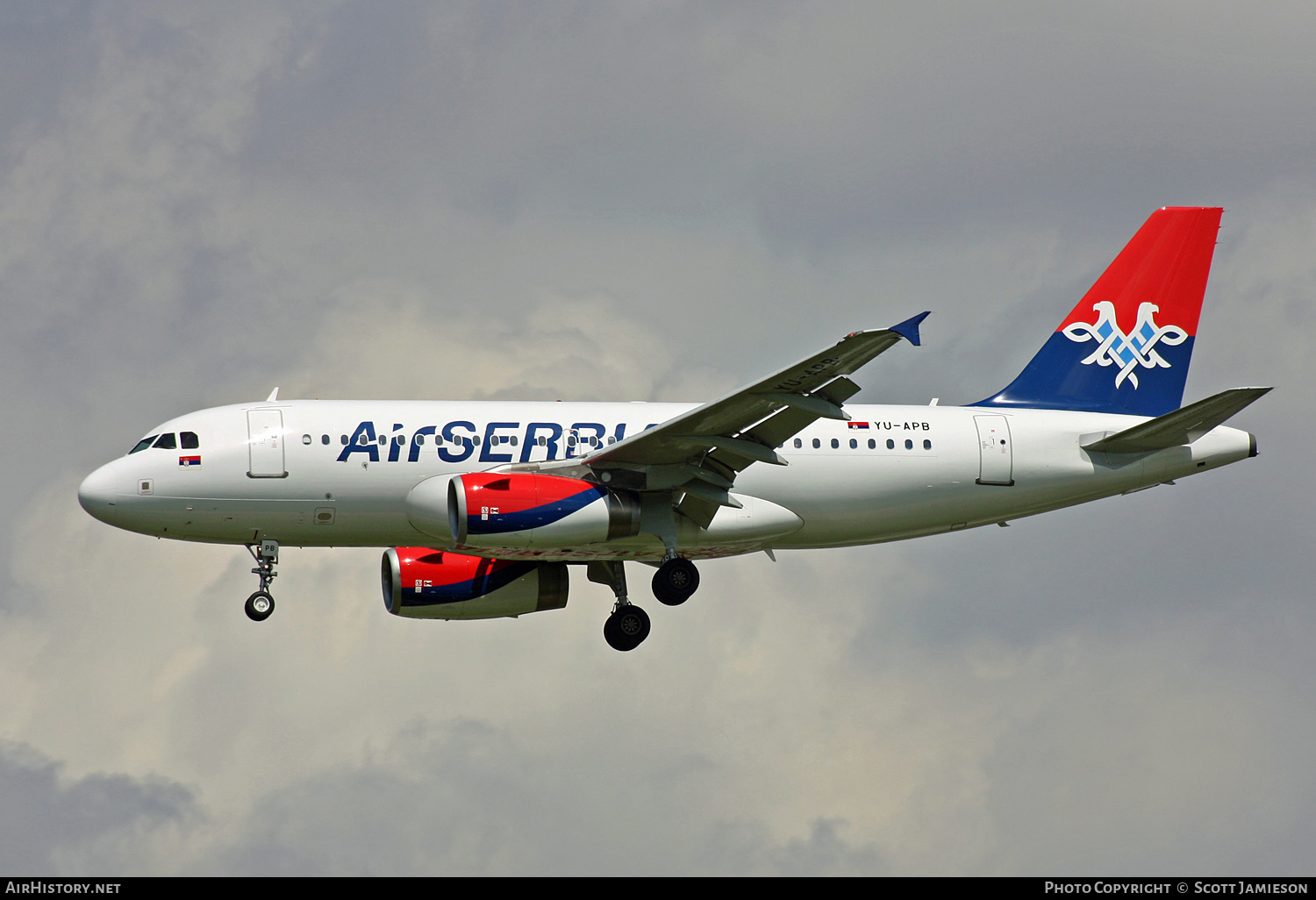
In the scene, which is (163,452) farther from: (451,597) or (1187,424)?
(1187,424)

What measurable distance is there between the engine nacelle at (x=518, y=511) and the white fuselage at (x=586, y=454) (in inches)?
30.0

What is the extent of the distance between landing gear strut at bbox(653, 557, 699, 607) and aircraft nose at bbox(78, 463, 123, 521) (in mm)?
11727

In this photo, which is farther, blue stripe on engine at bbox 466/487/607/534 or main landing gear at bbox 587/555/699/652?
main landing gear at bbox 587/555/699/652

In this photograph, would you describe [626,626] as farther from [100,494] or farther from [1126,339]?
[1126,339]

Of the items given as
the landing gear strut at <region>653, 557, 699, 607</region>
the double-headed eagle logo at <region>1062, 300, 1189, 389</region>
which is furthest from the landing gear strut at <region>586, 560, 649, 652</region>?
the double-headed eagle logo at <region>1062, 300, 1189, 389</region>

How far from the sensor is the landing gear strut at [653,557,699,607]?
3819cm

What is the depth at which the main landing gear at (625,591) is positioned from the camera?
3822cm

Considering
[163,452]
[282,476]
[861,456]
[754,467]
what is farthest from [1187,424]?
[163,452]

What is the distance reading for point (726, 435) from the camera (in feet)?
120

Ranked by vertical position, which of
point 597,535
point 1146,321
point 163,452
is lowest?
point 597,535

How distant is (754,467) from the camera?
39.3m

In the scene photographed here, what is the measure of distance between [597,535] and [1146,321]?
1624 centimetres

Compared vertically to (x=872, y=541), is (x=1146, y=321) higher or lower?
higher

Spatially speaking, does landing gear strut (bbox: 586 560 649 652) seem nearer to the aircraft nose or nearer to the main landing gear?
the main landing gear
